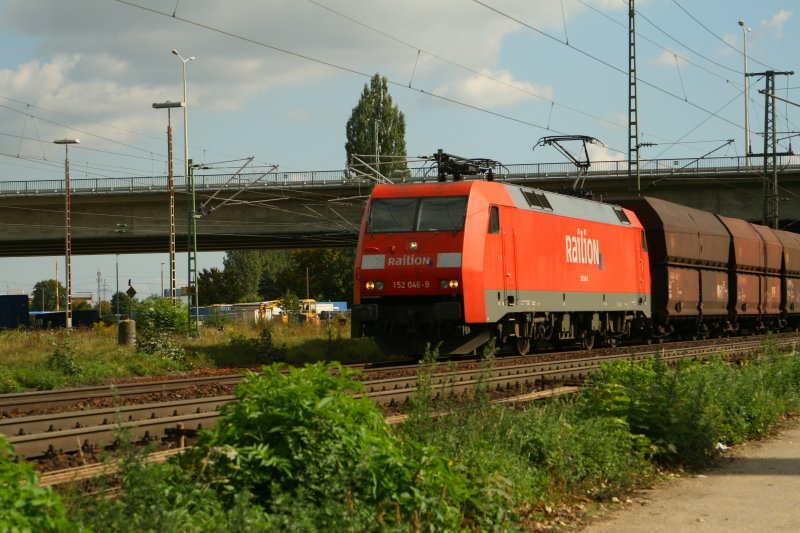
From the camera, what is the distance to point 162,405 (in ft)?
38.9

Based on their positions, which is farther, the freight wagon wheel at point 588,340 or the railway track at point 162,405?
the freight wagon wheel at point 588,340

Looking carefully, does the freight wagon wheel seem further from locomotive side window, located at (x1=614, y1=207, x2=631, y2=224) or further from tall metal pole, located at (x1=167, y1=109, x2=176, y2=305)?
tall metal pole, located at (x1=167, y1=109, x2=176, y2=305)

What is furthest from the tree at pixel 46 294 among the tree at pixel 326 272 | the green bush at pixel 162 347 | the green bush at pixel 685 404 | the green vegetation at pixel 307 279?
the green bush at pixel 685 404

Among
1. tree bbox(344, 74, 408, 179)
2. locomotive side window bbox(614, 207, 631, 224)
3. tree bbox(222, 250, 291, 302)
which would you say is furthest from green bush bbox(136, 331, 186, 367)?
tree bbox(222, 250, 291, 302)

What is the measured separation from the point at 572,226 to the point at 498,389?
9310mm

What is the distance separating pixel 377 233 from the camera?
64.4ft

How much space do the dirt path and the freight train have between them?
348 inches

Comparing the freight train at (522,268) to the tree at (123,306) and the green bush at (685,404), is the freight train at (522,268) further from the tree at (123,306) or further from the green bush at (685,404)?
the tree at (123,306)

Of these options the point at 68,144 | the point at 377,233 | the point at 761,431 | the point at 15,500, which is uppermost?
the point at 68,144

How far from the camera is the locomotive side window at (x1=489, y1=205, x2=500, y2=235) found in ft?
63.7

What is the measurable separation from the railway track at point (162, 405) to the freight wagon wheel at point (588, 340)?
406cm

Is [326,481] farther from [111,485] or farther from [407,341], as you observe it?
[407,341]

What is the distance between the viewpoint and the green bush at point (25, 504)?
432 cm

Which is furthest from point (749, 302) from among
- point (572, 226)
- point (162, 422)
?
point (162, 422)
